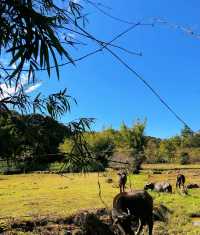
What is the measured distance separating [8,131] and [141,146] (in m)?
58.6

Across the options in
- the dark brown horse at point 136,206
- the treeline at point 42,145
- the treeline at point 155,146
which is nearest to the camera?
the treeline at point 42,145

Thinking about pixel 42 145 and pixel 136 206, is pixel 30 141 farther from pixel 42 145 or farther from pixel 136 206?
pixel 136 206

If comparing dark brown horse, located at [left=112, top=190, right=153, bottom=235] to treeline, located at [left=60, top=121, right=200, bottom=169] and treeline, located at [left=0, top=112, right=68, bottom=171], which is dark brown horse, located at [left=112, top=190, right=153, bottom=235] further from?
treeline, located at [left=60, top=121, right=200, bottom=169]

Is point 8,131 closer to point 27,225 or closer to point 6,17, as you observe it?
point 6,17

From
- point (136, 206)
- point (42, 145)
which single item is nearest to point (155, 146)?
point (136, 206)

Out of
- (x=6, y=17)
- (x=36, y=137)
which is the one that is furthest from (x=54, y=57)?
(x=36, y=137)

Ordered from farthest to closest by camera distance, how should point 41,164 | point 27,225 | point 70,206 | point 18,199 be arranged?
point 18,199 < point 70,206 < point 27,225 < point 41,164

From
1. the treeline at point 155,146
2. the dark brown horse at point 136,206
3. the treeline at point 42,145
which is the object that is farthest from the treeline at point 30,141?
the treeline at point 155,146

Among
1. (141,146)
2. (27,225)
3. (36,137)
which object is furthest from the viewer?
(141,146)

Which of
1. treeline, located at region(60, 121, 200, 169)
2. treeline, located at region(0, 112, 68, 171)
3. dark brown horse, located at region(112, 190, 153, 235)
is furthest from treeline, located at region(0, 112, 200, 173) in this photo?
treeline, located at region(60, 121, 200, 169)

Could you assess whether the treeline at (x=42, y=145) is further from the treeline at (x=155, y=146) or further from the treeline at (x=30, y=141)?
the treeline at (x=155, y=146)

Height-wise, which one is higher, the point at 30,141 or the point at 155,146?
the point at 155,146

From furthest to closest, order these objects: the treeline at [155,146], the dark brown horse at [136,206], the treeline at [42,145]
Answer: the treeline at [155,146]
the dark brown horse at [136,206]
the treeline at [42,145]

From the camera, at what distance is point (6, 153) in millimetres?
4562
